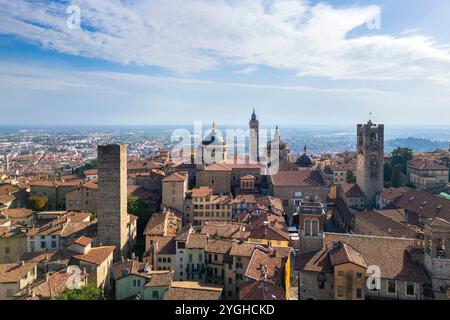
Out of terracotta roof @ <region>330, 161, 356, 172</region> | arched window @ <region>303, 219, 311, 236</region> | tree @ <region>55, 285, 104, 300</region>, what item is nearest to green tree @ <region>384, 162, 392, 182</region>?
terracotta roof @ <region>330, 161, 356, 172</region>

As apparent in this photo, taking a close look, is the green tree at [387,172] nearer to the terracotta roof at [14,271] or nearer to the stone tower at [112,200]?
the stone tower at [112,200]

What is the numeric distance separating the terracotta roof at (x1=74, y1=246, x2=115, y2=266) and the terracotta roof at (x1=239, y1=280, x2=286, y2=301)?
31.6ft

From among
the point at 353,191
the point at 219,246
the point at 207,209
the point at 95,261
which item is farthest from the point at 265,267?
the point at 353,191

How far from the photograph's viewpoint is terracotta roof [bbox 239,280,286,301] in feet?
57.8

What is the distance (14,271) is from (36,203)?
60.7ft

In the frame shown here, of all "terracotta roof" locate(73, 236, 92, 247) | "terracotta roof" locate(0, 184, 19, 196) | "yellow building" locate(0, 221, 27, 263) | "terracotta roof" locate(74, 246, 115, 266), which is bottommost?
"yellow building" locate(0, 221, 27, 263)

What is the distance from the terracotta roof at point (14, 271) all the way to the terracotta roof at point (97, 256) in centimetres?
263

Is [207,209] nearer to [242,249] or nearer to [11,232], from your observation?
[242,249]

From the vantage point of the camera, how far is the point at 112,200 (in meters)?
28.9

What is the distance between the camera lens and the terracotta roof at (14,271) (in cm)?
2064

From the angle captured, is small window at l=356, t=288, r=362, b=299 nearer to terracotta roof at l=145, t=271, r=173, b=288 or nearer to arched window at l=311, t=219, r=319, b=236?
arched window at l=311, t=219, r=319, b=236

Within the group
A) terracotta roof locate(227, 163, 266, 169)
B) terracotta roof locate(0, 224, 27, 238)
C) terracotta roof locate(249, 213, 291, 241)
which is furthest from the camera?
terracotta roof locate(227, 163, 266, 169)
